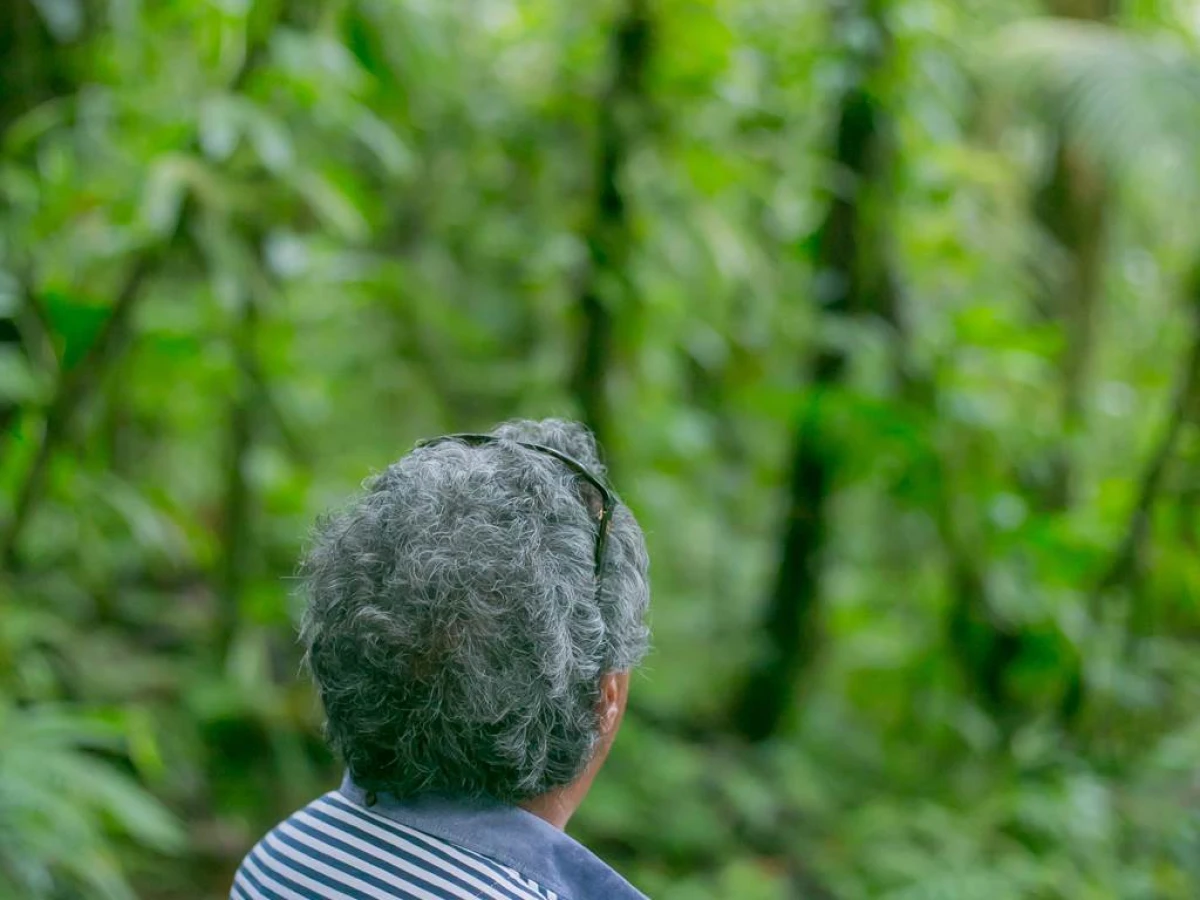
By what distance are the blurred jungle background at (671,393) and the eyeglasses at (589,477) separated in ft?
4.73

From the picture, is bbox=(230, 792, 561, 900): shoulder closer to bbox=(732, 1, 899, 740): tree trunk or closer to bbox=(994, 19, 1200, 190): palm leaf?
bbox=(732, 1, 899, 740): tree trunk

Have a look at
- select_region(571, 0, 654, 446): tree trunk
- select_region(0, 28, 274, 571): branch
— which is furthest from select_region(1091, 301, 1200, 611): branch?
select_region(0, 28, 274, 571): branch

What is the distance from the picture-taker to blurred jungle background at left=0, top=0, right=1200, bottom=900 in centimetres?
273

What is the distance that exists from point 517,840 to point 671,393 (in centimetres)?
373

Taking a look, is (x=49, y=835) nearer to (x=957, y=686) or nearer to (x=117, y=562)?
(x=117, y=562)

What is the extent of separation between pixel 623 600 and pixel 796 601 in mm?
2897

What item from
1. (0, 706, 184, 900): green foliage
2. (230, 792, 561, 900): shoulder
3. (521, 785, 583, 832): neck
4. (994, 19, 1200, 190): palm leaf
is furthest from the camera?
(994, 19, 1200, 190): palm leaf

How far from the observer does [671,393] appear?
→ 4.82 m

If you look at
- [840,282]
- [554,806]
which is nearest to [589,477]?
[554,806]

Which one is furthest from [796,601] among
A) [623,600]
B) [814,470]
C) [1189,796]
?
[623,600]

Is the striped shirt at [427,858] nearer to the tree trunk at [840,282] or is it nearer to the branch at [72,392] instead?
the branch at [72,392]

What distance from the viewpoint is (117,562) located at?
384 cm

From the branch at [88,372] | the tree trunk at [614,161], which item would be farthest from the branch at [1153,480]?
the branch at [88,372]

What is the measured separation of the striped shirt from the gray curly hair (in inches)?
1.1
